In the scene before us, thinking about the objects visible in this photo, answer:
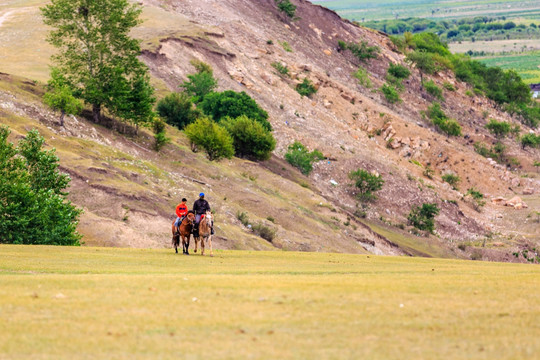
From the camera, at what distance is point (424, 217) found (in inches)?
2805

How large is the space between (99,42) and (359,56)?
211ft

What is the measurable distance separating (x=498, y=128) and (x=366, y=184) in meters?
46.2

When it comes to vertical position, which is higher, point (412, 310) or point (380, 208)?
point (412, 310)

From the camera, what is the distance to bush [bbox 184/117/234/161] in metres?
61.5

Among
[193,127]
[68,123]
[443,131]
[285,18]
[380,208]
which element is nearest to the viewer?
[68,123]

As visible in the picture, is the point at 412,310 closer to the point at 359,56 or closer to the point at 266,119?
the point at 266,119

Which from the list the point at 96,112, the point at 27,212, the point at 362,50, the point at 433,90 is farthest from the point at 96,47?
the point at 433,90

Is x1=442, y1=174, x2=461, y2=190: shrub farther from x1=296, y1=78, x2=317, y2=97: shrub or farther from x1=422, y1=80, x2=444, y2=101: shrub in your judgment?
x1=422, y1=80, x2=444, y2=101: shrub

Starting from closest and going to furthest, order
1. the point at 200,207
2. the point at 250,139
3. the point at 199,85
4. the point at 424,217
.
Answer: the point at 200,207 < the point at 250,139 < the point at 424,217 < the point at 199,85

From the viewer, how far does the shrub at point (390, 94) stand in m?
106

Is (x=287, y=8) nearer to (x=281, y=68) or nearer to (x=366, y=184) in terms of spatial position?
(x=281, y=68)

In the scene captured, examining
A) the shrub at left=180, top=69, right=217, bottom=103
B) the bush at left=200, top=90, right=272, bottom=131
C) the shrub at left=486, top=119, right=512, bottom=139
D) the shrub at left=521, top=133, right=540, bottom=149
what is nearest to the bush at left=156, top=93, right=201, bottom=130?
the bush at left=200, top=90, right=272, bottom=131

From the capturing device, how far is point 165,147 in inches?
2306

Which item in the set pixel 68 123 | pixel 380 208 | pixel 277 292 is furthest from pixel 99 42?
pixel 277 292
